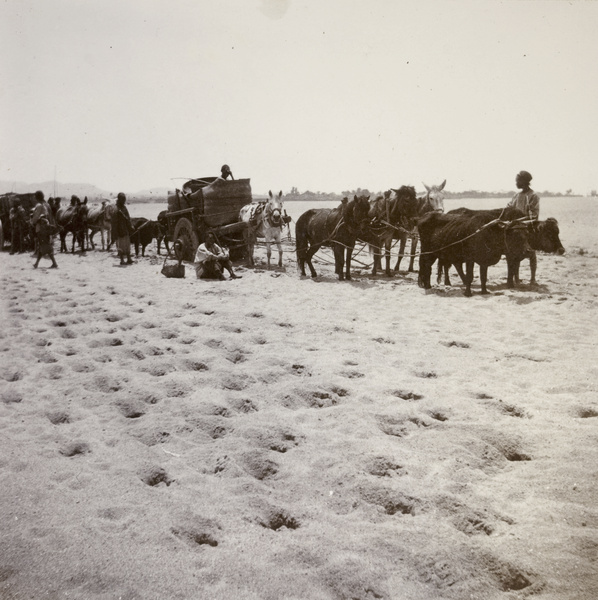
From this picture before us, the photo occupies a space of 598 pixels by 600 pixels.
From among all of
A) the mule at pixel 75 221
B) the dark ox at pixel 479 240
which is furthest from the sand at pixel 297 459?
the mule at pixel 75 221

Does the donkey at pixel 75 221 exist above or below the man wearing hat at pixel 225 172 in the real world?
below

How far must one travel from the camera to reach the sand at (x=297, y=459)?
7.88ft

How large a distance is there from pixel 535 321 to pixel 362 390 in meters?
3.70

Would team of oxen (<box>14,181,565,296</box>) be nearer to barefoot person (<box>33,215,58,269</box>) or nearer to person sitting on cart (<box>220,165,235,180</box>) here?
person sitting on cart (<box>220,165,235,180</box>)

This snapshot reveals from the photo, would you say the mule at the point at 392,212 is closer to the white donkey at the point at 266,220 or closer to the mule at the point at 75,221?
the white donkey at the point at 266,220

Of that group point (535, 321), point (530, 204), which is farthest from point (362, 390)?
point (530, 204)

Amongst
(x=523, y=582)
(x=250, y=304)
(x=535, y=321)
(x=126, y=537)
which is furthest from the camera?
(x=250, y=304)

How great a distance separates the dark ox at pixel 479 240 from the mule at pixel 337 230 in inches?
72.0

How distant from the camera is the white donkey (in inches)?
506

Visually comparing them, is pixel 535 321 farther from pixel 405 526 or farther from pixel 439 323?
pixel 405 526

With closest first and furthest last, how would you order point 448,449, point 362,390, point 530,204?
point 448,449 < point 362,390 < point 530,204

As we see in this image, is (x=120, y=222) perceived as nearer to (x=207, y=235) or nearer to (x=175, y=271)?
(x=207, y=235)

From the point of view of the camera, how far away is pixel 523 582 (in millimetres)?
2332

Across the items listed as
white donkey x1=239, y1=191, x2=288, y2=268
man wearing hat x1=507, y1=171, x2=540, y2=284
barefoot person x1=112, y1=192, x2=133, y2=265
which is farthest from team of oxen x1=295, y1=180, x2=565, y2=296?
barefoot person x1=112, y1=192, x2=133, y2=265
